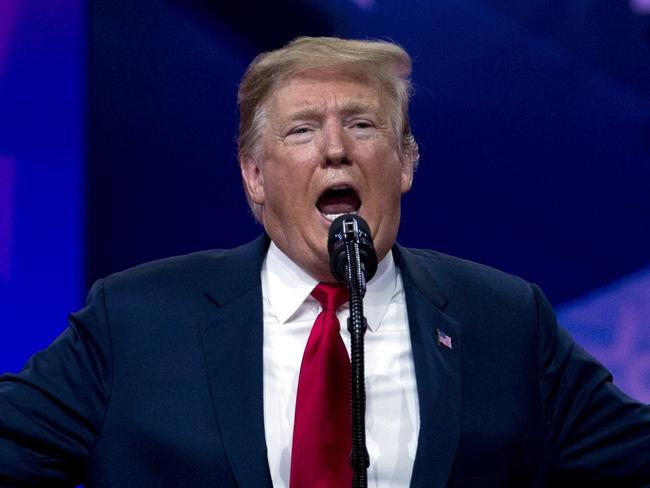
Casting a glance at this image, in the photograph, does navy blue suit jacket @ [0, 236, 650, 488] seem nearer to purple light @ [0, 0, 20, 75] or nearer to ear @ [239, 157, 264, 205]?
ear @ [239, 157, 264, 205]

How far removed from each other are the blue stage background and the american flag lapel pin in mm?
683

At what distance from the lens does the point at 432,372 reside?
6.14 feet

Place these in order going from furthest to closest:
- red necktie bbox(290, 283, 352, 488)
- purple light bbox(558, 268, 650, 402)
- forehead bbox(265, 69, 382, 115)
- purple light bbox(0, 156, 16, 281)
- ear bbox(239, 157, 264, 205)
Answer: purple light bbox(558, 268, 650, 402)
purple light bbox(0, 156, 16, 281)
ear bbox(239, 157, 264, 205)
forehead bbox(265, 69, 382, 115)
red necktie bbox(290, 283, 352, 488)

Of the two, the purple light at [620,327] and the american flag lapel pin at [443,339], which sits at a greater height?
the purple light at [620,327]

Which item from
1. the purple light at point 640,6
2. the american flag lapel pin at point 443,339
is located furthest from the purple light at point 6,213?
the purple light at point 640,6

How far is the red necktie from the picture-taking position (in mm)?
1723

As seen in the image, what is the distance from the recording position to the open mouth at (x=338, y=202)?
1.95 meters

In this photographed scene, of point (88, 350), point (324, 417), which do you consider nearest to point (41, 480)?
point (88, 350)

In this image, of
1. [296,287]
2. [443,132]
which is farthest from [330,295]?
[443,132]

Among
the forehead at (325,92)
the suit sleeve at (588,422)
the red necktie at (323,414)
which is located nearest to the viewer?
the red necktie at (323,414)

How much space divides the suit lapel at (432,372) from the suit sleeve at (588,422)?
184 millimetres

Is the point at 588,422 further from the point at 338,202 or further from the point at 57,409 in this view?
the point at 57,409

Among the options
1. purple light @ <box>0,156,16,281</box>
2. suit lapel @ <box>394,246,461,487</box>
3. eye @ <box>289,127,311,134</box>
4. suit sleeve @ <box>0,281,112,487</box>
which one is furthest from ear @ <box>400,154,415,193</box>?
purple light @ <box>0,156,16,281</box>

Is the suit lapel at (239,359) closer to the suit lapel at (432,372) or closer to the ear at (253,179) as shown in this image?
the ear at (253,179)
